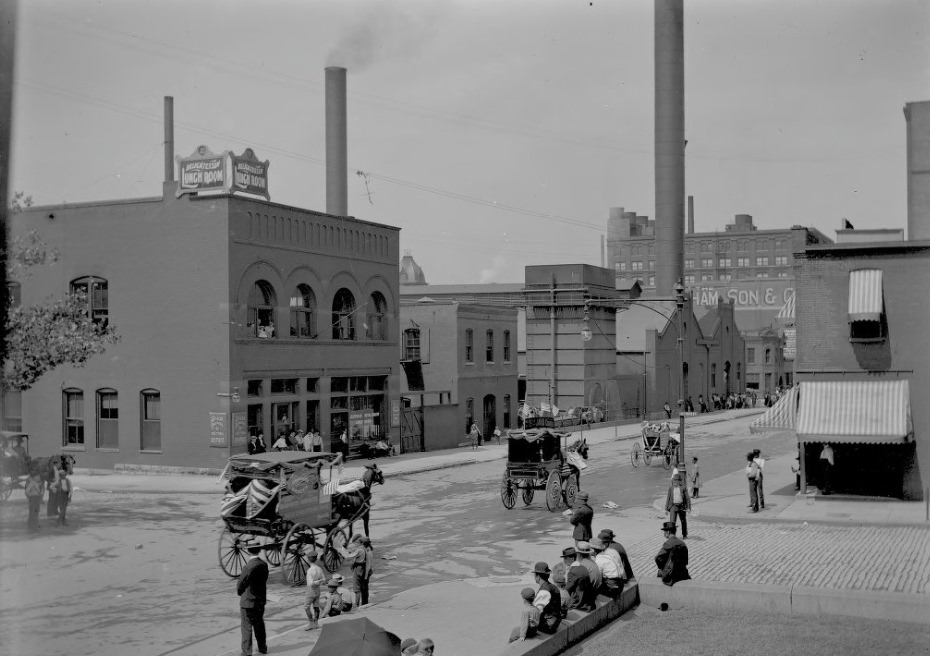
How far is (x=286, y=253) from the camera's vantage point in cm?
3672

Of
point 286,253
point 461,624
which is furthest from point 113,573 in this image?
point 286,253

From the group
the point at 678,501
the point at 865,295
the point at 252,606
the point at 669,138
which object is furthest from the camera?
the point at 669,138

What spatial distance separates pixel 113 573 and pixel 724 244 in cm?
13206

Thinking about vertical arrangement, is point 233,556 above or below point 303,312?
below

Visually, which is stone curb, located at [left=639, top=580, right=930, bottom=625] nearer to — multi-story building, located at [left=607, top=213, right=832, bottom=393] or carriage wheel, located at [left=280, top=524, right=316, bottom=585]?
carriage wheel, located at [left=280, top=524, right=316, bottom=585]

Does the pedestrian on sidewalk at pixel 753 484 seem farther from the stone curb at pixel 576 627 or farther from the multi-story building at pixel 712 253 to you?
the multi-story building at pixel 712 253

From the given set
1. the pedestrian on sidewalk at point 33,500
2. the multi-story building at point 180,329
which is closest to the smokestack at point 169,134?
the multi-story building at point 180,329

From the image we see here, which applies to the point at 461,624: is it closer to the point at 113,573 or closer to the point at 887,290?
the point at 113,573

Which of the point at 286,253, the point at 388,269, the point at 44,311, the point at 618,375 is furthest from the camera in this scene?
the point at 618,375

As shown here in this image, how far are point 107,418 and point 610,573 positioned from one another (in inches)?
989

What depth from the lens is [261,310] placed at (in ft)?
118

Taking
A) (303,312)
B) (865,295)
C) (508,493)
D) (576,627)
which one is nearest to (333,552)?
(576,627)

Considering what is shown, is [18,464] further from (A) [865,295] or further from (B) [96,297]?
(A) [865,295]

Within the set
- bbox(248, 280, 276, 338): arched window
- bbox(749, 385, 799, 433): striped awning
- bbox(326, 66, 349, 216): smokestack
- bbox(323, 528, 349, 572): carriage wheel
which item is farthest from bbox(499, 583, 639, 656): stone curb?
bbox(326, 66, 349, 216): smokestack
